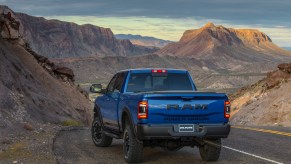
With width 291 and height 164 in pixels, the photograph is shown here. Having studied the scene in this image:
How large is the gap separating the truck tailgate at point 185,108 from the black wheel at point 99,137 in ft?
11.8

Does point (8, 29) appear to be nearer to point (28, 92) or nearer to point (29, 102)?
point (28, 92)

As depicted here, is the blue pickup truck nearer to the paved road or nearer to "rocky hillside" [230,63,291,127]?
the paved road

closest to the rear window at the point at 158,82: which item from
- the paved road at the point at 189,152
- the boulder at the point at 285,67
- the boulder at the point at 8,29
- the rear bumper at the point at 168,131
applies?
the paved road at the point at 189,152

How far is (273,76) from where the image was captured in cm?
4931

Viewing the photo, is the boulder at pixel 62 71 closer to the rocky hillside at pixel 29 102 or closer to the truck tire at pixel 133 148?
the rocky hillside at pixel 29 102

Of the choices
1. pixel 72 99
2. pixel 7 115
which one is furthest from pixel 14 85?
pixel 72 99

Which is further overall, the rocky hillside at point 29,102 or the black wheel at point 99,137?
the rocky hillside at point 29,102

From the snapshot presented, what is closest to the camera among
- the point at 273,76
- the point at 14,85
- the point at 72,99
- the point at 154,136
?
the point at 154,136

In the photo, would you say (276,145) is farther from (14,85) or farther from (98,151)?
(14,85)

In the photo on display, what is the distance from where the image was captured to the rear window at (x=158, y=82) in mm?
11258

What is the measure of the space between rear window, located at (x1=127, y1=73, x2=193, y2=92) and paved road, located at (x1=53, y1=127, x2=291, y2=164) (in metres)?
1.50

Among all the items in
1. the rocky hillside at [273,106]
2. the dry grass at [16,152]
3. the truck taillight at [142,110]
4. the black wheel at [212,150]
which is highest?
the truck taillight at [142,110]

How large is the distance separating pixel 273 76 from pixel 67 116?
2662cm

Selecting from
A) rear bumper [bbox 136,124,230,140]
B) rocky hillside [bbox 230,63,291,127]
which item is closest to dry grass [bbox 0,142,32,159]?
rear bumper [bbox 136,124,230,140]
